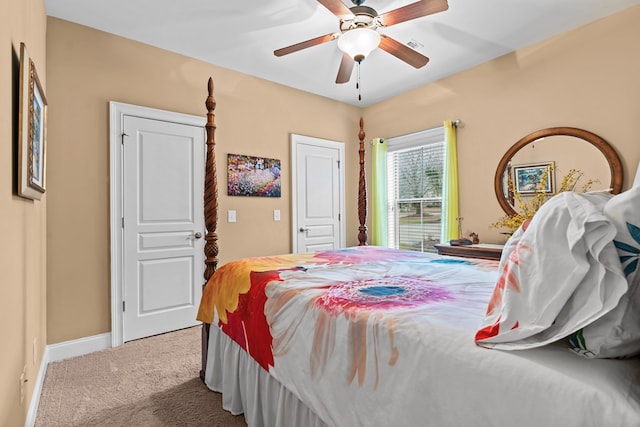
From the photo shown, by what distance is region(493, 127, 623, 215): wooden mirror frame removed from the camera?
273 cm

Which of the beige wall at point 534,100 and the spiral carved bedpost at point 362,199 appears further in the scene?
the spiral carved bedpost at point 362,199

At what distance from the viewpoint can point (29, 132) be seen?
1.66 m

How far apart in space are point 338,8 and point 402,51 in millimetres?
671

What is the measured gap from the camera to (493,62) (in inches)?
138

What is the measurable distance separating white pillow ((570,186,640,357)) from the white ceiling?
2.41m

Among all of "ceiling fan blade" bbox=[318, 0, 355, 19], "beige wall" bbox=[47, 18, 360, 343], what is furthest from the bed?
"beige wall" bbox=[47, 18, 360, 343]

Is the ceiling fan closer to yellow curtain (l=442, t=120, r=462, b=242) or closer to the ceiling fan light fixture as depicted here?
the ceiling fan light fixture

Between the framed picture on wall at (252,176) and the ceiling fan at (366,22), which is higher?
the ceiling fan at (366,22)

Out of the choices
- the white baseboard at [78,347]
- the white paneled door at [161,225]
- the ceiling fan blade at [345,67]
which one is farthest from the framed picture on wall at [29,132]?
the ceiling fan blade at [345,67]

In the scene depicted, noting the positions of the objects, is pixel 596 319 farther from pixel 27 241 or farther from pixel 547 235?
pixel 27 241

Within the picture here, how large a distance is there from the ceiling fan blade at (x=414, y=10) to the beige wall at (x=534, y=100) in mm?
1773

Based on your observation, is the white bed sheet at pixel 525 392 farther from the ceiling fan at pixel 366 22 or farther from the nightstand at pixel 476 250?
the nightstand at pixel 476 250

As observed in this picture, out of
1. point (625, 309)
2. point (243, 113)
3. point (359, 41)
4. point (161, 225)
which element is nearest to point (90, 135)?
point (161, 225)

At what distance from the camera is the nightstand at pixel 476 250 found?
306 centimetres
